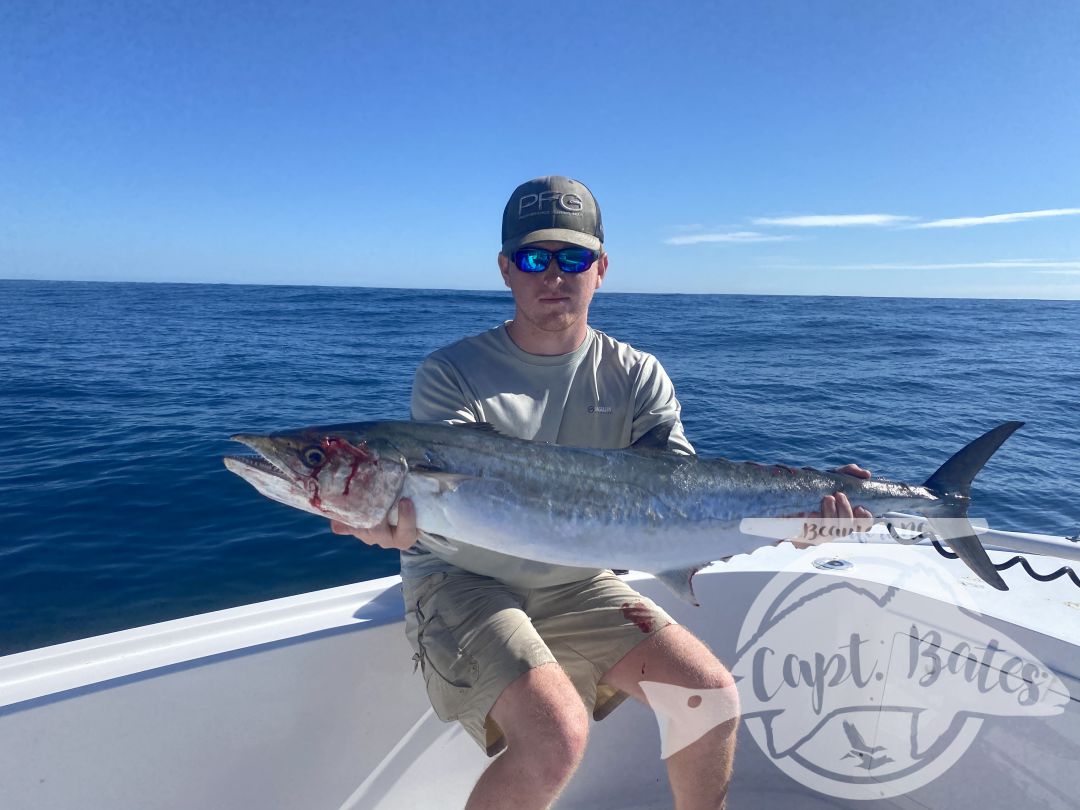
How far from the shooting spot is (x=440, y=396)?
2920 mm

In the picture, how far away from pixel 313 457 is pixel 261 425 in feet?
31.0

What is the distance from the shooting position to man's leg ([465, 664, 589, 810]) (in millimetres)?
2143

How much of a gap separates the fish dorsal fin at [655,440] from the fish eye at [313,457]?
1.28 metres

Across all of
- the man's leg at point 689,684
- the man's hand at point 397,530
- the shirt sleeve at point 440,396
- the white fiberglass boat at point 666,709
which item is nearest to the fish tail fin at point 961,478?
the white fiberglass boat at point 666,709

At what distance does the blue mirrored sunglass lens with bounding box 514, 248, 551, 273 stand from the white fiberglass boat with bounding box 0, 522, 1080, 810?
158cm

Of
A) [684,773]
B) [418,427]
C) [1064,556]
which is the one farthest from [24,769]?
[1064,556]

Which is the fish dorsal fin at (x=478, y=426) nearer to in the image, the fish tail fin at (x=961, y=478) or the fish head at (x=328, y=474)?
the fish head at (x=328, y=474)

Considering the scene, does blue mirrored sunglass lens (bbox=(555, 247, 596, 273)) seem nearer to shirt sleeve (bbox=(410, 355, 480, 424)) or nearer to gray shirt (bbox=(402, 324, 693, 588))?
gray shirt (bbox=(402, 324, 693, 588))

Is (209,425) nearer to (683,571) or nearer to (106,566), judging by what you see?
(106,566)

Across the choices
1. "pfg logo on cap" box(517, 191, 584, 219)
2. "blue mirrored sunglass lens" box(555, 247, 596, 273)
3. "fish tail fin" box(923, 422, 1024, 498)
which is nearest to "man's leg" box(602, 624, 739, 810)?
"fish tail fin" box(923, 422, 1024, 498)

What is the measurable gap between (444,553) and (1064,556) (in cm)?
286

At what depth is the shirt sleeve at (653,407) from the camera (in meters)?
3.13

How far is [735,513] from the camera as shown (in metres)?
2.90

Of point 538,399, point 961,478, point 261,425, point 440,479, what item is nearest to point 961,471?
point 961,478
